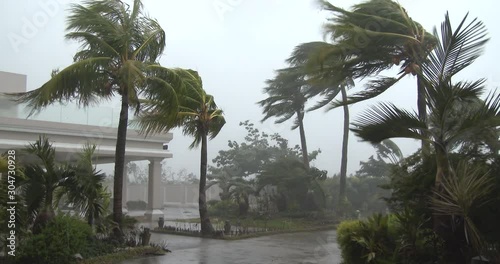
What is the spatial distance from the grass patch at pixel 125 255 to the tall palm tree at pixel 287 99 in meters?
14.3

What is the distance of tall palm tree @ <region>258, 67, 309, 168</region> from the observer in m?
25.5

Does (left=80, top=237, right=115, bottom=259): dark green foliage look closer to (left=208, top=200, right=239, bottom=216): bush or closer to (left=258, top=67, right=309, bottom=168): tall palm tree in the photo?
(left=208, top=200, right=239, bottom=216): bush

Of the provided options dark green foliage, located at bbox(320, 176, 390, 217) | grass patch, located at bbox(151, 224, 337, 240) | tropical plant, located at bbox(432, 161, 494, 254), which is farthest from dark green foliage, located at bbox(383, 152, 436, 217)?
dark green foliage, located at bbox(320, 176, 390, 217)

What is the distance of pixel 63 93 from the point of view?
11305 mm

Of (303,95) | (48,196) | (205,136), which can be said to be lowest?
(48,196)

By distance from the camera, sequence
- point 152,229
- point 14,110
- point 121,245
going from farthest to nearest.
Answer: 1. point 152,229
2. point 14,110
3. point 121,245

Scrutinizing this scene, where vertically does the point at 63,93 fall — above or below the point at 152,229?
above

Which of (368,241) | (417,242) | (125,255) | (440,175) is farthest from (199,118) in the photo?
(440,175)

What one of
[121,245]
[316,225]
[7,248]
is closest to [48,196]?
[7,248]

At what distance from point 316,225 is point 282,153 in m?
9.84

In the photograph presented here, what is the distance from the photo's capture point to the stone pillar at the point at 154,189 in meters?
21.6

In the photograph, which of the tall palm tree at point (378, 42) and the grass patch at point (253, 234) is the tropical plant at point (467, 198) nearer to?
the tall palm tree at point (378, 42)

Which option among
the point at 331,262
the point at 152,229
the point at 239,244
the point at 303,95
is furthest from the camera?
the point at 303,95

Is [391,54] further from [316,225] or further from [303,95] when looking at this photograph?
[303,95]
